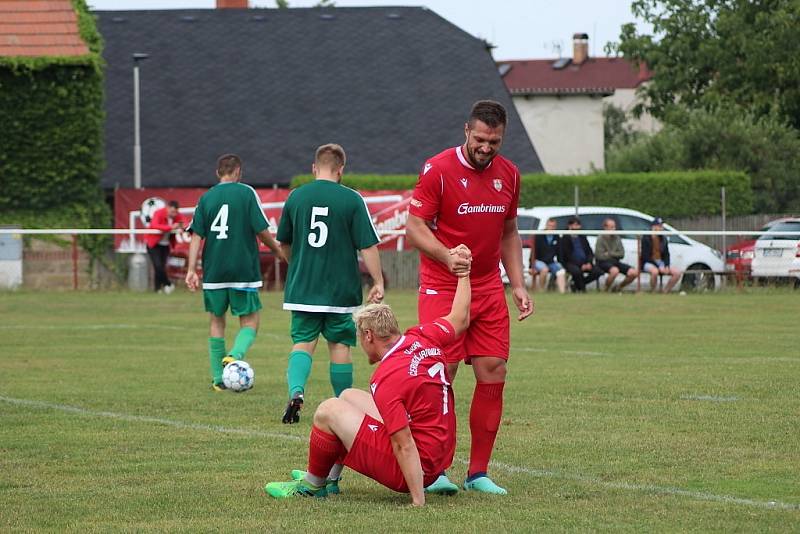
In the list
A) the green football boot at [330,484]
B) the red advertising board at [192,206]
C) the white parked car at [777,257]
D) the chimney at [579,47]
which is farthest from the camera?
the chimney at [579,47]

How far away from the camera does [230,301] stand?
43.0ft

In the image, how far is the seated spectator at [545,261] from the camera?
28.4 metres

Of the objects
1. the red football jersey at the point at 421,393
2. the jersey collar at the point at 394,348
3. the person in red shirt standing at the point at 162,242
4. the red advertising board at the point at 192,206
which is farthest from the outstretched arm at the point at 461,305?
the red advertising board at the point at 192,206

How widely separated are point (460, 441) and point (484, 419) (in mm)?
1851

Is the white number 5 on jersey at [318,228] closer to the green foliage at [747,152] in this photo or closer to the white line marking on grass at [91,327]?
the white line marking on grass at [91,327]

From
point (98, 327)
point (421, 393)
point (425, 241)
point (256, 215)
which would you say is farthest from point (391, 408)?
point (98, 327)

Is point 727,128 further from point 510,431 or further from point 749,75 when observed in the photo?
point 510,431

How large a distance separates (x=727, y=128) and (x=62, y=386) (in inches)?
1366

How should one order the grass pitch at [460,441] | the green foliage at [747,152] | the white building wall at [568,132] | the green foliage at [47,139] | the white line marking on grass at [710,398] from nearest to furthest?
the grass pitch at [460,441] < the white line marking on grass at [710,398] < the green foliage at [47,139] < the green foliage at [747,152] < the white building wall at [568,132]

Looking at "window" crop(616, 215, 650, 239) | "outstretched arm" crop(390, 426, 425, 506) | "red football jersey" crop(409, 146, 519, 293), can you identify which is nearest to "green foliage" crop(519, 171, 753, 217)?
"window" crop(616, 215, 650, 239)

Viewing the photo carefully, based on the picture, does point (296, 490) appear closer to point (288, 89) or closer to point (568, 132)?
point (288, 89)

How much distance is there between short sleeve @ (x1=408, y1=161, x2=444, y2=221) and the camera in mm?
7699

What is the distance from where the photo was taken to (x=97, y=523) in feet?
21.9

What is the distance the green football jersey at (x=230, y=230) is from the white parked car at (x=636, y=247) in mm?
15655
